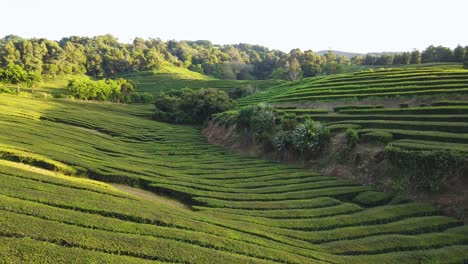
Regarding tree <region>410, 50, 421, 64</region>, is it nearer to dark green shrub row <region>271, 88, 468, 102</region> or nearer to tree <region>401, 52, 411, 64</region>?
tree <region>401, 52, 411, 64</region>

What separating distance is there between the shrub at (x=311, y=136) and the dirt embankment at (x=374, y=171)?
3.75 feet

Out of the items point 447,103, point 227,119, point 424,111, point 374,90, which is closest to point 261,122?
point 227,119

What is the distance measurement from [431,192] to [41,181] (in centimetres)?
2976

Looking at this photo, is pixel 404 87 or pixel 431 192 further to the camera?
pixel 404 87

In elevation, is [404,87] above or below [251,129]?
above

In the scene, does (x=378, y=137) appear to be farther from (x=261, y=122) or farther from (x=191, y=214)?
(x=191, y=214)

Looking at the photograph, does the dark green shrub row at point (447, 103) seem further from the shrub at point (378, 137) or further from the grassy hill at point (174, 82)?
the grassy hill at point (174, 82)

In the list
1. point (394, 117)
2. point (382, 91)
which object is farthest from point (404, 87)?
point (394, 117)

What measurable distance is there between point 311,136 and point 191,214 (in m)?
21.4

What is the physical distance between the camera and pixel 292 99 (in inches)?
2638

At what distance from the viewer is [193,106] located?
277ft

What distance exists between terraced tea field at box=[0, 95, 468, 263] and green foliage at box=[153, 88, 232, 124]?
130 feet

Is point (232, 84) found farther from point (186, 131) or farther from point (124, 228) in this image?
point (124, 228)

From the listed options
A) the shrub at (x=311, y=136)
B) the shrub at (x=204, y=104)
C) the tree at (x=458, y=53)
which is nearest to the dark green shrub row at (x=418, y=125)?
the shrub at (x=311, y=136)
